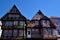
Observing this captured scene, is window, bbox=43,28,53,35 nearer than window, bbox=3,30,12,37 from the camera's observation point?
No

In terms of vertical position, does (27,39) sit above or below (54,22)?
below

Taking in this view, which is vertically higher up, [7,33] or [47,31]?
[47,31]

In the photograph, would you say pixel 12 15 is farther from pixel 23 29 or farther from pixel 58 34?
pixel 58 34

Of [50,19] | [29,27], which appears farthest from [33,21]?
[50,19]

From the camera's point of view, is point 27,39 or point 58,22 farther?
point 58,22

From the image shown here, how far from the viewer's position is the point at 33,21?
1294 inches

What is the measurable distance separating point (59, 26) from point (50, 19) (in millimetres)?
2626

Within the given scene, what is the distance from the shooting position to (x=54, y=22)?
3319 cm

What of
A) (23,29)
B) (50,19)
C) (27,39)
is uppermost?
(50,19)

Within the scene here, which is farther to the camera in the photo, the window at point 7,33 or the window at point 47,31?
the window at point 47,31

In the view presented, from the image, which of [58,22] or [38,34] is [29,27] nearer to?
[38,34]

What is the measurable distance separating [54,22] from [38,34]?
15.9 feet

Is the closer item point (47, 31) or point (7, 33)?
point (7, 33)

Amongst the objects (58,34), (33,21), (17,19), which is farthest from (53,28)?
(17,19)
